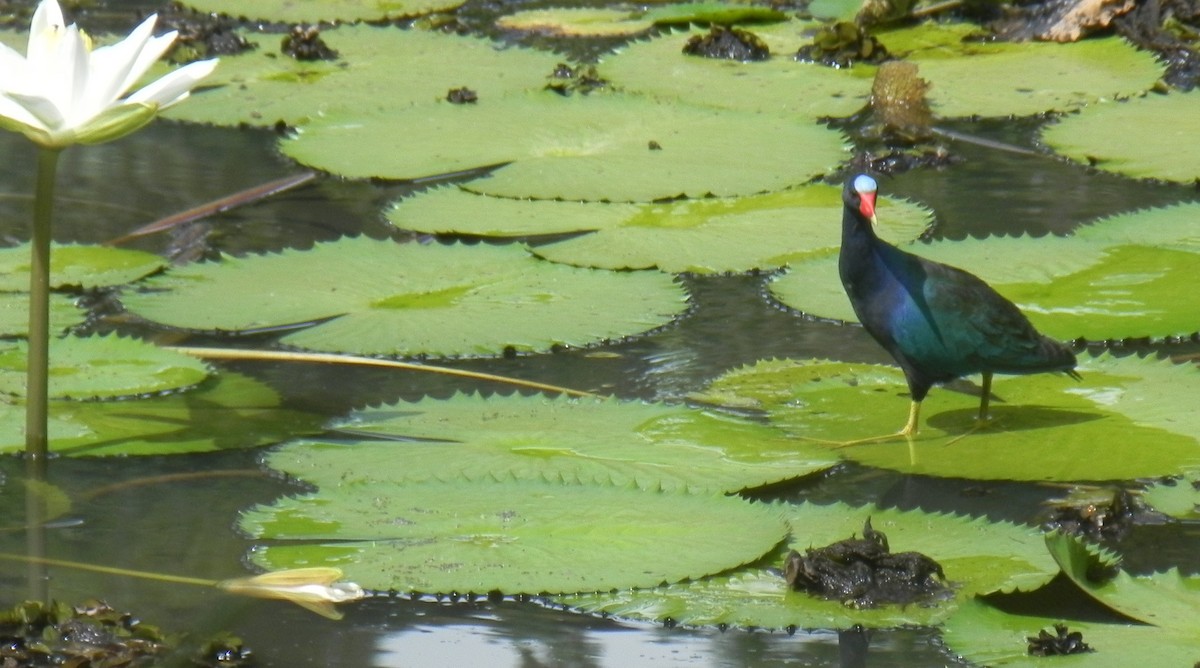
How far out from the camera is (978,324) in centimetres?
279

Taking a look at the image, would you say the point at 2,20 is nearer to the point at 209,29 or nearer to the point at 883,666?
the point at 209,29

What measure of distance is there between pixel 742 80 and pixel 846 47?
0.46m

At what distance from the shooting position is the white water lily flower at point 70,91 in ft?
7.68

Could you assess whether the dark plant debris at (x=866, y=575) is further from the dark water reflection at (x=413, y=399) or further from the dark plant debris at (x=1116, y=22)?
the dark plant debris at (x=1116, y=22)

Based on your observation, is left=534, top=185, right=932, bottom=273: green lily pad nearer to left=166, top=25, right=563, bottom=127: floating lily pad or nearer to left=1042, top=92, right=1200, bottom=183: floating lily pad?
left=1042, top=92, right=1200, bottom=183: floating lily pad

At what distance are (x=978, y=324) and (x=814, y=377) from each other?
0.38 metres

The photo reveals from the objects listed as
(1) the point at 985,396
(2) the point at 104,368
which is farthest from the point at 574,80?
(1) the point at 985,396

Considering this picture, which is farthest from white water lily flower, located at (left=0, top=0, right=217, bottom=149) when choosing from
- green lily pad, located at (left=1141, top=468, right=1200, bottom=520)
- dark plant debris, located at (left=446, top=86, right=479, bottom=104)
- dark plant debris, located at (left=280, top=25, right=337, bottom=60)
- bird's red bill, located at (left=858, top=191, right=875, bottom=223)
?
dark plant debris, located at (left=280, top=25, right=337, bottom=60)

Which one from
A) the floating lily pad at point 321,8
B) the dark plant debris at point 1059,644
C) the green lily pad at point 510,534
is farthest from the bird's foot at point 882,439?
the floating lily pad at point 321,8

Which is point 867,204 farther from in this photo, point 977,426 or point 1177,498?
point 1177,498

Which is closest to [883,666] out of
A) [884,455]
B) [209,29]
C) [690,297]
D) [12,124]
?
[884,455]

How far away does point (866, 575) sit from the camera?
2137 mm

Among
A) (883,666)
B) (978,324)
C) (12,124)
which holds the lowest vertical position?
(883,666)

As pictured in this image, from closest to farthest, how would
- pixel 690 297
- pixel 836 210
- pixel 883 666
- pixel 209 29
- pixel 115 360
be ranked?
pixel 883 666, pixel 115 360, pixel 690 297, pixel 836 210, pixel 209 29
